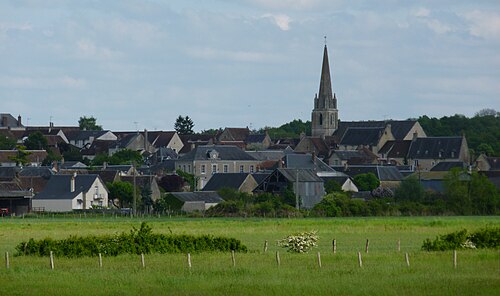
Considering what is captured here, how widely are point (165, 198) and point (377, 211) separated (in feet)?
67.1

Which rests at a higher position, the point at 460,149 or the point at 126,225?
the point at 460,149

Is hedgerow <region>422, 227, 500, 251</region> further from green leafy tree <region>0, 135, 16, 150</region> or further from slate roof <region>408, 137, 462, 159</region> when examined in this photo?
green leafy tree <region>0, 135, 16, 150</region>

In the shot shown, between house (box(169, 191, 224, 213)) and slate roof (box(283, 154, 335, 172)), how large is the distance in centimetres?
2430

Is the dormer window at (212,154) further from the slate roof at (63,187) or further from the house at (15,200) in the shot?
the house at (15,200)

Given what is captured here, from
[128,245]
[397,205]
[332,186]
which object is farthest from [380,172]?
[128,245]

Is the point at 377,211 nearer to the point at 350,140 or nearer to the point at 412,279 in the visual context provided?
the point at 412,279

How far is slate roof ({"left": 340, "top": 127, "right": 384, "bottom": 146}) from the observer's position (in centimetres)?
18850

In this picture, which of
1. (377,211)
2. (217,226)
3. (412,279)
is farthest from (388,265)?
(377,211)

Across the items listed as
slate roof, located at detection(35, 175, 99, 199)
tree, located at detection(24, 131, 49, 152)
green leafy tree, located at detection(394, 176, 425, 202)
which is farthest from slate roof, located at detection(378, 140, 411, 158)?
slate roof, located at detection(35, 175, 99, 199)

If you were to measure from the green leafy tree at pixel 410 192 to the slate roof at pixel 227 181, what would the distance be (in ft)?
53.6

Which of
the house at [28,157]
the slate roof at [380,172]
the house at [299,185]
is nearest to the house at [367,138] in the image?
the slate roof at [380,172]

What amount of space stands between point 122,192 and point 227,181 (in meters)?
11.0

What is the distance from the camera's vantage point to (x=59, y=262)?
42.6 m

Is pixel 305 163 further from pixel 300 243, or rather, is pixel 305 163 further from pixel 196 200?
pixel 300 243
